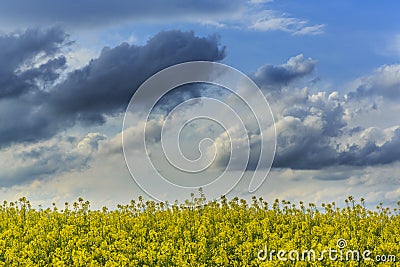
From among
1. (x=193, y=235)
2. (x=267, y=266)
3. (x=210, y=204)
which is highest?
(x=210, y=204)

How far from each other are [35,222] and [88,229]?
1.95 m

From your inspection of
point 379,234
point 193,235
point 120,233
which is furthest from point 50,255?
point 379,234

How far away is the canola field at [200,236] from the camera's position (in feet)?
41.5

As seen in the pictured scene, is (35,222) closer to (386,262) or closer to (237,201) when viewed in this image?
(237,201)

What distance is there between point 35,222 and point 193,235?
495cm

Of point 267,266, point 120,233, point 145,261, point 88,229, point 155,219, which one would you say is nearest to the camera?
point 267,266

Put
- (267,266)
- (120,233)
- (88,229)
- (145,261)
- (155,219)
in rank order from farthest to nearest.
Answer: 1. (155,219)
2. (88,229)
3. (120,233)
4. (145,261)
5. (267,266)

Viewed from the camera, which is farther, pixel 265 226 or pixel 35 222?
pixel 35 222

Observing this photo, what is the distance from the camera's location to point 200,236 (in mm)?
14352

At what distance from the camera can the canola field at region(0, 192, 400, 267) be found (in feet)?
41.5

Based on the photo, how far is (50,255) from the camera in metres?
13.4

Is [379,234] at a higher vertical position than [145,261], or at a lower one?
higher

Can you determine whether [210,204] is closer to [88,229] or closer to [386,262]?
[88,229]

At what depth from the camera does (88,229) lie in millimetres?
15961
